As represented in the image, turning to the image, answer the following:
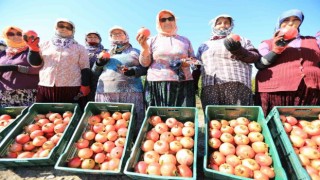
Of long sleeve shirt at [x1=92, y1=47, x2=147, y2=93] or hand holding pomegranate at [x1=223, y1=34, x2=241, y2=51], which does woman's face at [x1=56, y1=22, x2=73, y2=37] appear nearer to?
long sleeve shirt at [x1=92, y1=47, x2=147, y2=93]

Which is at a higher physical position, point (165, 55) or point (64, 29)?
point (64, 29)

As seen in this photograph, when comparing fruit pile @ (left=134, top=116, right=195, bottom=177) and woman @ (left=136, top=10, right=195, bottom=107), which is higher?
woman @ (left=136, top=10, right=195, bottom=107)

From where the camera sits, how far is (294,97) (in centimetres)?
286

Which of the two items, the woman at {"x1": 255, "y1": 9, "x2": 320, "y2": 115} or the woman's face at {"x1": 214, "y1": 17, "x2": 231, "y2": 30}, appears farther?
the woman's face at {"x1": 214, "y1": 17, "x2": 231, "y2": 30}

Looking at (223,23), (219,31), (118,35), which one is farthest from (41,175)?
(223,23)

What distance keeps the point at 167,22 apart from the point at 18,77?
2412 mm

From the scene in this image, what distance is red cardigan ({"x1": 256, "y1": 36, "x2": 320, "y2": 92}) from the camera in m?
2.74

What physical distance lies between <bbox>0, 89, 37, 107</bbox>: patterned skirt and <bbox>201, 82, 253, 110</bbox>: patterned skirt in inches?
105

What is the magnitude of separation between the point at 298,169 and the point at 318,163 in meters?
0.26

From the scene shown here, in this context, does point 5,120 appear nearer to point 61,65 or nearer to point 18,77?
point 18,77

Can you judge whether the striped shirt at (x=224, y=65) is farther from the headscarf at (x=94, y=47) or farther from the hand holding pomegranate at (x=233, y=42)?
the headscarf at (x=94, y=47)

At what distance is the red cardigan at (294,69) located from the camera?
8.99 feet

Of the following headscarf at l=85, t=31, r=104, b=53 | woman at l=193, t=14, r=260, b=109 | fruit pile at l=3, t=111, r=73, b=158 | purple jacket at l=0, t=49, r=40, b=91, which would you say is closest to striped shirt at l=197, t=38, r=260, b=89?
woman at l=193, t=14, r=260, b=109

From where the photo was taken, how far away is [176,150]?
228 cm
